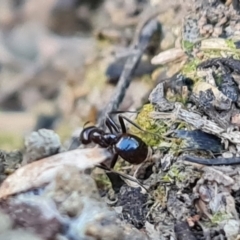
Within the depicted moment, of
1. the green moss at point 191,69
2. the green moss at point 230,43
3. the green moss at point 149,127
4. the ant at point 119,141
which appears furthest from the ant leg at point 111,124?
the green moss at point 230,43

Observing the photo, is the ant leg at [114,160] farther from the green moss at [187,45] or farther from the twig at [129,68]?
the green moss at [187,45]

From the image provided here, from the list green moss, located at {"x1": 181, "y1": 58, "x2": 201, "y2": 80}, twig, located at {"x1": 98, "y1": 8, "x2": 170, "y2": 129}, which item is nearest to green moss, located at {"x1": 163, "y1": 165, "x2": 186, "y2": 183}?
green moss, located at {"x1": 181, "y1": 58, "x2": 201, "y2": 80}

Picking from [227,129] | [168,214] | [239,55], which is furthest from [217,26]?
[168,214]

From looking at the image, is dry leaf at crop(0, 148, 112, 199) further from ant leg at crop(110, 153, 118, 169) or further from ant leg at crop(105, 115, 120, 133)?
ant leg at crop(105, 115, 120, 133)

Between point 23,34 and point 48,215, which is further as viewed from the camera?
point 23,34

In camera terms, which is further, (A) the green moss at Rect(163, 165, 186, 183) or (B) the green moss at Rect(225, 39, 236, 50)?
(B) the green moss at Rect(225, 39, 236, 50)

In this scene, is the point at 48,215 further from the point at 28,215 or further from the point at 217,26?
the point at 217,26
